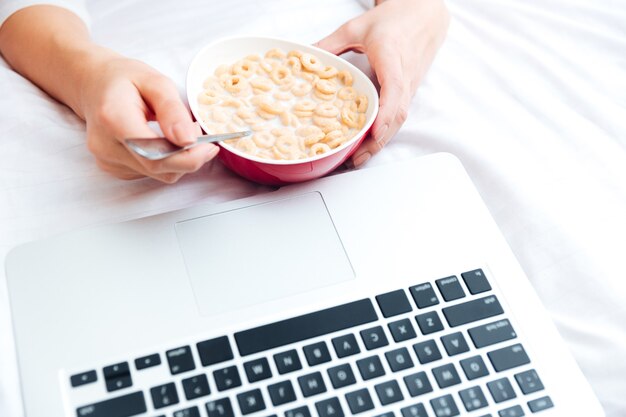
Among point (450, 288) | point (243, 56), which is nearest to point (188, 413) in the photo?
point (450, 288)

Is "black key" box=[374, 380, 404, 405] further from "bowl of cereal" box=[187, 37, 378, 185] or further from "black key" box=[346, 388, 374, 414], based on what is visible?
"bowl of cereal" box=[187, 37, 378, 185]

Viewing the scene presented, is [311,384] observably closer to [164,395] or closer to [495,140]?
[164,395]

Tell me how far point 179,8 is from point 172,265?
1.36ft

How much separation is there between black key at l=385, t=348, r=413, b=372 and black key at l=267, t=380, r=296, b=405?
0.08 m

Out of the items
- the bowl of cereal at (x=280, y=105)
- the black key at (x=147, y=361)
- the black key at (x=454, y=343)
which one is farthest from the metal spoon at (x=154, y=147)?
the black key at (x=454, y=343)

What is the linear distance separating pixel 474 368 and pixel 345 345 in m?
0.10

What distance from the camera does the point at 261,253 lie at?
22.5 inches

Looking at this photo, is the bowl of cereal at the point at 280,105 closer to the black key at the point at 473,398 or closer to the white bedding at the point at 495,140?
the white bedding at the point at 495,140

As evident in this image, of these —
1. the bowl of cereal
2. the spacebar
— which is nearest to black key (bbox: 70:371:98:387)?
the spacebar

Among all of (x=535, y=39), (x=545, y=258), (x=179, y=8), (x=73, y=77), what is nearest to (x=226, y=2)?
(x=179, y=8)

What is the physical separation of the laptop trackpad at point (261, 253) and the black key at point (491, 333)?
0.38 feet

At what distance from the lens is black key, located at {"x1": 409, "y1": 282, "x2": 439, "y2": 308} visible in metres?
0.54

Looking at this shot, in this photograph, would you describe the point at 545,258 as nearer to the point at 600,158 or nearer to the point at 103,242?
the point at 600,158

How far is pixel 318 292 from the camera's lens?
0.55 meters
